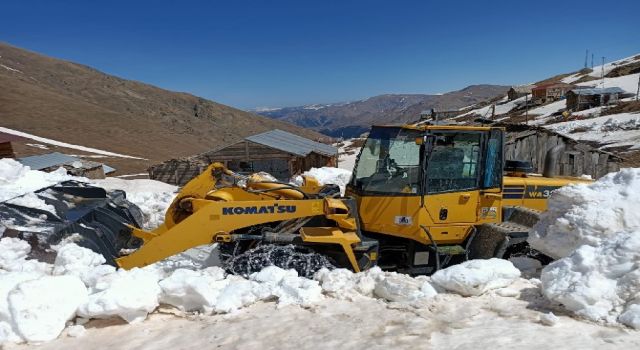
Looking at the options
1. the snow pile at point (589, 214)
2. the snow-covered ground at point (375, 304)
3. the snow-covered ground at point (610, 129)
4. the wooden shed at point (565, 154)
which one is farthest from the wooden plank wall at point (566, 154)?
the snow-covered ground at point (610, 129)

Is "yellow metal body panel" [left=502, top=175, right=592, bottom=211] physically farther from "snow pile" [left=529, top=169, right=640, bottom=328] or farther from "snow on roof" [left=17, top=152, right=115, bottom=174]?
"snow on roof" [left=17, top=152, right=115, bottom=174]

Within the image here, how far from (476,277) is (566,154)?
1323 cm

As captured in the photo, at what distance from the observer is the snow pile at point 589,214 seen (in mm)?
4539

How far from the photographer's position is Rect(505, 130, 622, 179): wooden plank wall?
15.5 m

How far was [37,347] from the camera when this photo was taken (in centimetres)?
403

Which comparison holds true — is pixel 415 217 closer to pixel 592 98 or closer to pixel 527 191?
pixel 527 191

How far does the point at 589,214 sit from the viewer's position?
4.63 meters

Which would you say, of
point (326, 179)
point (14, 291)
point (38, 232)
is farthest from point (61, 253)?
point (326, 179)

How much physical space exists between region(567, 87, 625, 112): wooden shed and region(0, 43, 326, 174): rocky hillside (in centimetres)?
4573

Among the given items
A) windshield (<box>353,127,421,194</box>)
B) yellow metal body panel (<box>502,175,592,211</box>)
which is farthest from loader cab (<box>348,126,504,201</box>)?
yellow metal body panel (<box>502,175,592,211</box>)

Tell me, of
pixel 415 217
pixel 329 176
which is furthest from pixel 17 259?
pixel 329 176

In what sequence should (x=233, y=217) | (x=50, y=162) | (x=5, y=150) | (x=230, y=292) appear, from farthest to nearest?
(x=50, y=162) → (x=5, y=150) → (x=233, y=217) → (x=230, y=292)

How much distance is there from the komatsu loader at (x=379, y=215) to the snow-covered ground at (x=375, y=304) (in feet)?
1.56

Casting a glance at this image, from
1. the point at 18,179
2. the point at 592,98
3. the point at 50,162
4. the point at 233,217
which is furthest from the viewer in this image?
the point at 592,98
